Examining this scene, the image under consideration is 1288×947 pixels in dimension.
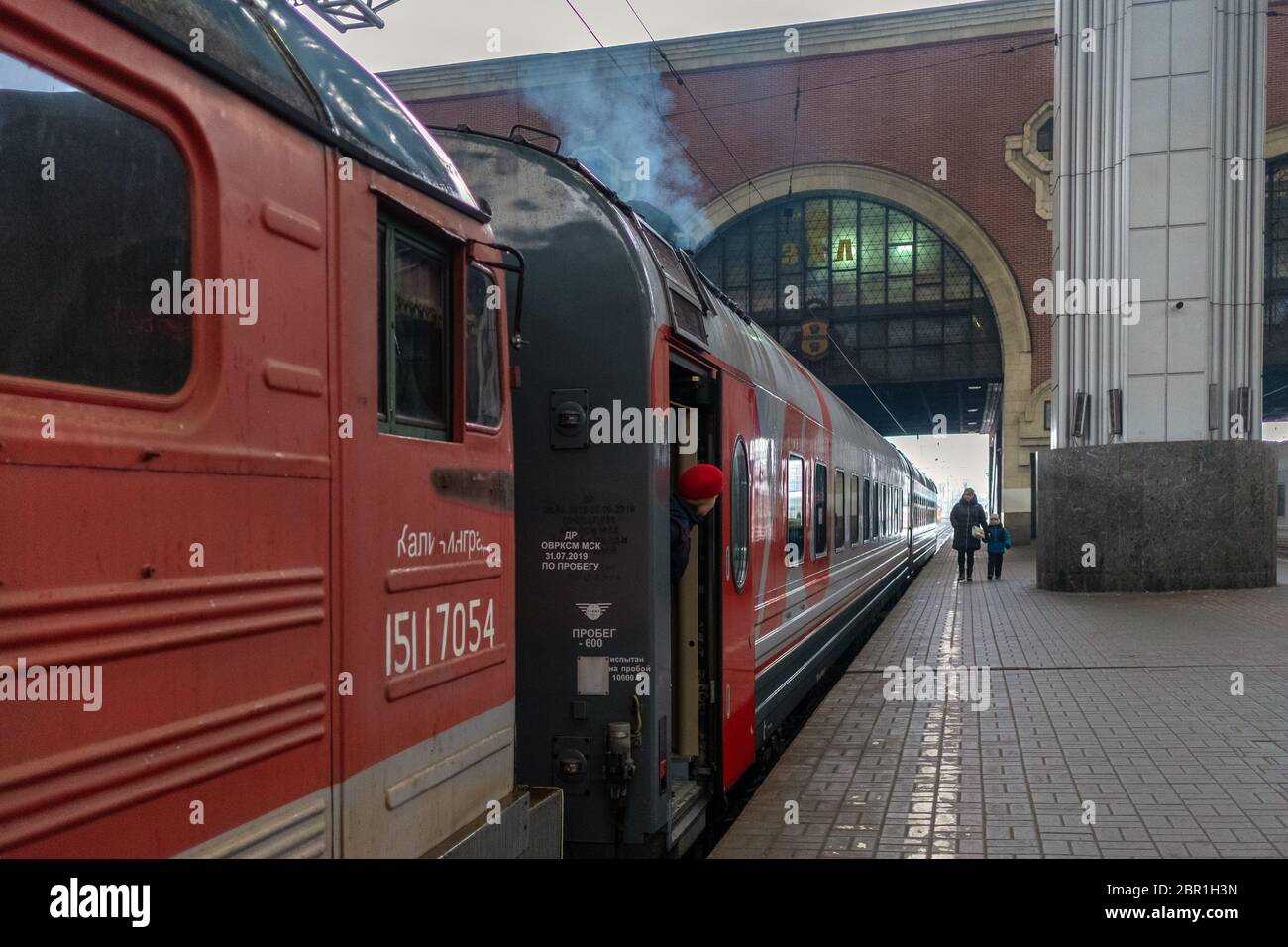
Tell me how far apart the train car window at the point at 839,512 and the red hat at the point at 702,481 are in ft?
20.2

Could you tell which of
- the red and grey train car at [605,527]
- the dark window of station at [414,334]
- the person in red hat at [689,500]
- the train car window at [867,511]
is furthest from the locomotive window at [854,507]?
the dark window of station at [414,334]

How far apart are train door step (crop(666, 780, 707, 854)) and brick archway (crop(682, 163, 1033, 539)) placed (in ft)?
93.9

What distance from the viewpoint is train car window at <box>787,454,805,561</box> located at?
28.4 ft

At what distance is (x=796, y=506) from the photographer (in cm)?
897

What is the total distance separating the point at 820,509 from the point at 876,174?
80.7 ft

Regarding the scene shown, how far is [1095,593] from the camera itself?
17.6 meters

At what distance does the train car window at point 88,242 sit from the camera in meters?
2.09

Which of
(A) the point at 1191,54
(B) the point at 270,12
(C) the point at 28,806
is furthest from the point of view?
(A) the point at 1191,54

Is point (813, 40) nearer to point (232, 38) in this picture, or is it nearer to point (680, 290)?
point (680, 290)

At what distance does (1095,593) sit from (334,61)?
53.8 ft

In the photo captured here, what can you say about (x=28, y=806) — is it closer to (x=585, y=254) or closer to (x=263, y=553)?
(x=263, y=553)

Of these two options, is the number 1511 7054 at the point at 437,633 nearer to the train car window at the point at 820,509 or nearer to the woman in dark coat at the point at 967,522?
the train car window at the point at 820,509
